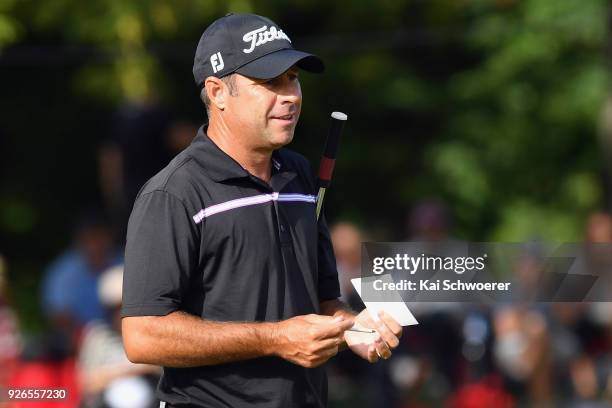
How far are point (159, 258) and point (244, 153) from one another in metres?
0.49

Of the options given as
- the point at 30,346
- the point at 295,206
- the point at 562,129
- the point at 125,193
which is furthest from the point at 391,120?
the point at 295,206

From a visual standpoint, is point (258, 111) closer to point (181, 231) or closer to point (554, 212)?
point (181, 231)

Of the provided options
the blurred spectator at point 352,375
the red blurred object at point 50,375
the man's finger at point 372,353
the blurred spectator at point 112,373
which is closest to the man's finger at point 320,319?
the man's finger at point 372,353

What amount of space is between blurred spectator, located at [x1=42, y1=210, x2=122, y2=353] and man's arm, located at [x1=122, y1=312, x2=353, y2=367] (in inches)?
215

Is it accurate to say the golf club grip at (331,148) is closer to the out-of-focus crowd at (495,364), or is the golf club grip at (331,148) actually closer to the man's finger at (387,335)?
the man's finger at (387,335)

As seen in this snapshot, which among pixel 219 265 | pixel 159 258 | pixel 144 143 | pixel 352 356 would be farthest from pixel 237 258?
pixel 352 356

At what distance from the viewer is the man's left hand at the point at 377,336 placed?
12.9 ft

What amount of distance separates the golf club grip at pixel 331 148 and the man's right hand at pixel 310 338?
65 cm

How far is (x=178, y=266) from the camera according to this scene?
3746 millimetres

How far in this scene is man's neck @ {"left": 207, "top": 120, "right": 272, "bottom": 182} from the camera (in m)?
4.04

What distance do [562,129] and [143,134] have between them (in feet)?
21.6

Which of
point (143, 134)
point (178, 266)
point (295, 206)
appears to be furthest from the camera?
point (143, 134)

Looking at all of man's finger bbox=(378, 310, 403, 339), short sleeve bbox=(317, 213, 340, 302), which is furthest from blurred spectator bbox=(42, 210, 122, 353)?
man's finger bbox=(378, 310, 403, 339)

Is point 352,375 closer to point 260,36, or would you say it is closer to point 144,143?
point 144,143
